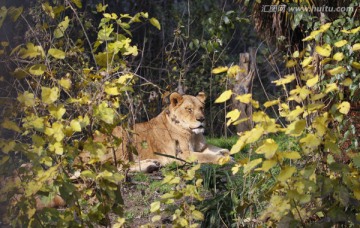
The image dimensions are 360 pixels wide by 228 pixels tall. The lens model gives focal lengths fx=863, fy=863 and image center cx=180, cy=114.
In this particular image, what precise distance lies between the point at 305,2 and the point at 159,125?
230 centimetres

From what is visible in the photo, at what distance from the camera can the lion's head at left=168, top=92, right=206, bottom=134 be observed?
941 cm

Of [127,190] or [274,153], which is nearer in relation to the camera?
[274,153]

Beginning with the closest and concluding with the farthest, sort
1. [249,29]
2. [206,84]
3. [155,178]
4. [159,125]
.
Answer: [155,178]
[159,125]
[206,84]
[249,29]

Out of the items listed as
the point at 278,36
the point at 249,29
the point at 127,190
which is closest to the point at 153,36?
the point at 249,29

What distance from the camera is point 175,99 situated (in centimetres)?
943

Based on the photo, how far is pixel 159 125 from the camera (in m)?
9.89

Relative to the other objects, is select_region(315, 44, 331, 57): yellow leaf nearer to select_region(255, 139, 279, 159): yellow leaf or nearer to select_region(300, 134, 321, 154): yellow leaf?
select_region(300, 134, 321, 154): yellow leaf

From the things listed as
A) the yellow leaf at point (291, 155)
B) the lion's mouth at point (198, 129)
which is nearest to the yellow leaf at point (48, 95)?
the yellow leaf at point (291, 155)

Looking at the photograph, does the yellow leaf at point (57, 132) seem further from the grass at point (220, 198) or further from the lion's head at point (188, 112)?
the lion's head at point (188, 112)

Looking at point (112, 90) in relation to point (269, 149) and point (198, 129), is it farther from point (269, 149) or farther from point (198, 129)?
point (198, 129)

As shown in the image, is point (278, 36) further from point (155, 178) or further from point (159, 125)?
point (155, 178)

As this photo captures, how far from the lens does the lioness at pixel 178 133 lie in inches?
372

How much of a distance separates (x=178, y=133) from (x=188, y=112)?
1.32ft

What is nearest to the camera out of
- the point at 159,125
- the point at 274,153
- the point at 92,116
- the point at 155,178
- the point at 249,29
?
the point at 274,153
